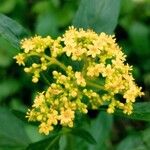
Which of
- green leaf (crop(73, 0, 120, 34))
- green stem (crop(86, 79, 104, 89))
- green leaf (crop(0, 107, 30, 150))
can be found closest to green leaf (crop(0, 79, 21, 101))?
green leaf (crop(0, 107, 30, 150))

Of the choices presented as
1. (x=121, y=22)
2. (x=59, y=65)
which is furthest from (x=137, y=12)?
(x=59, y=65)

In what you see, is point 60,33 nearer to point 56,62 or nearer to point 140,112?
point 56,62

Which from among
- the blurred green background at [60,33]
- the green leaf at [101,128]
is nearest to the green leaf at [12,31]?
the green leaf at [101,128]

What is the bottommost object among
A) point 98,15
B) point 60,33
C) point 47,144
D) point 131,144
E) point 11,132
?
point 47,144

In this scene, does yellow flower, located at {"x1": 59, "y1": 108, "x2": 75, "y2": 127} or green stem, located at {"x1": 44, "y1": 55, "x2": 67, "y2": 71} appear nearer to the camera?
yellow flower, located at {"x1": 59, "y1": 108, "x2": 75, "y2": 127}

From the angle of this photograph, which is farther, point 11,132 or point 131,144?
point 131,144

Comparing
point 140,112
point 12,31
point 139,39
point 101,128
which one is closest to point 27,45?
point 12,31

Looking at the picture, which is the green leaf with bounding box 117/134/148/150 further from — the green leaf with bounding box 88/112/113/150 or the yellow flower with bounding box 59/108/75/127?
the yellow flower with bounding box 59/108/75/127
